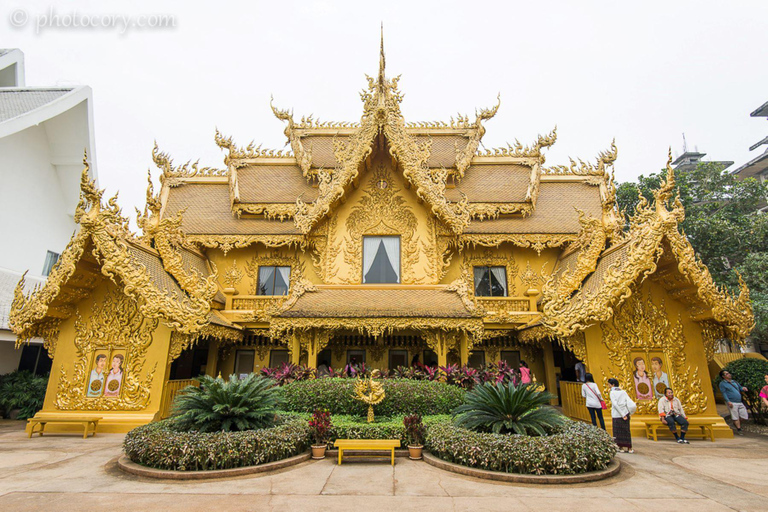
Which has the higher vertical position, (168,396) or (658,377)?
(658,377)

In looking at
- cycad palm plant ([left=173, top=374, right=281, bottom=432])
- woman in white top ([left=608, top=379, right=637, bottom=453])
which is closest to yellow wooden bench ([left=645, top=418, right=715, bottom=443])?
woman in white top ([left=608, top=379, right=637, bottom=453])

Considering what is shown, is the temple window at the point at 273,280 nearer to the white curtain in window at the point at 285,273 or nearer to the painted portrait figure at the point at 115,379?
the white curtain in window at the point at 285,273

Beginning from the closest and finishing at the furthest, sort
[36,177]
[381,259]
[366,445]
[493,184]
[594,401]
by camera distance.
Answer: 1. [366,445]
2. [594,401]
3. [381,259]
4. [493,184]
5. [36,177]

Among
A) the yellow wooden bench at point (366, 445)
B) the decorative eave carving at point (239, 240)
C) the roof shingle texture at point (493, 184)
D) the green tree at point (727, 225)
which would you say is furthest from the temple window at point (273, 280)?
the green tree at point (727, 225)

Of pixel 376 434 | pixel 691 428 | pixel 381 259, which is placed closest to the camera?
pixel 376 434

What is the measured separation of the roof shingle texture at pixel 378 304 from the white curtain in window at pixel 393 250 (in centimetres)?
98

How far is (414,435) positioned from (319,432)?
1.52 metres

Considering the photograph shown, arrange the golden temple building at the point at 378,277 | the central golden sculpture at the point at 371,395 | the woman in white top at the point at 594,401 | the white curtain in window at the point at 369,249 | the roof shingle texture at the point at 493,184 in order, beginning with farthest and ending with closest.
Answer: the roof shingle texture at the point at 493,184
the white curtain in window at the point at 369,249
the golden temple building at the point at 378,277
the woman in white top at the point at 594,401
the central golden sculpture at the point at 371,395

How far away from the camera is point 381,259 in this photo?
42.4ft

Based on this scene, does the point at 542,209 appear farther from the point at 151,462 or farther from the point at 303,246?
the point at 151,462

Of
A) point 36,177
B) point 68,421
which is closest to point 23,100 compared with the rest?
point 36,177

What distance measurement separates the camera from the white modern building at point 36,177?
584 inches

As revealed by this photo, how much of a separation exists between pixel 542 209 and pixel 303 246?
796cm

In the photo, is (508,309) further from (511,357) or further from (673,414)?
(673,414)
